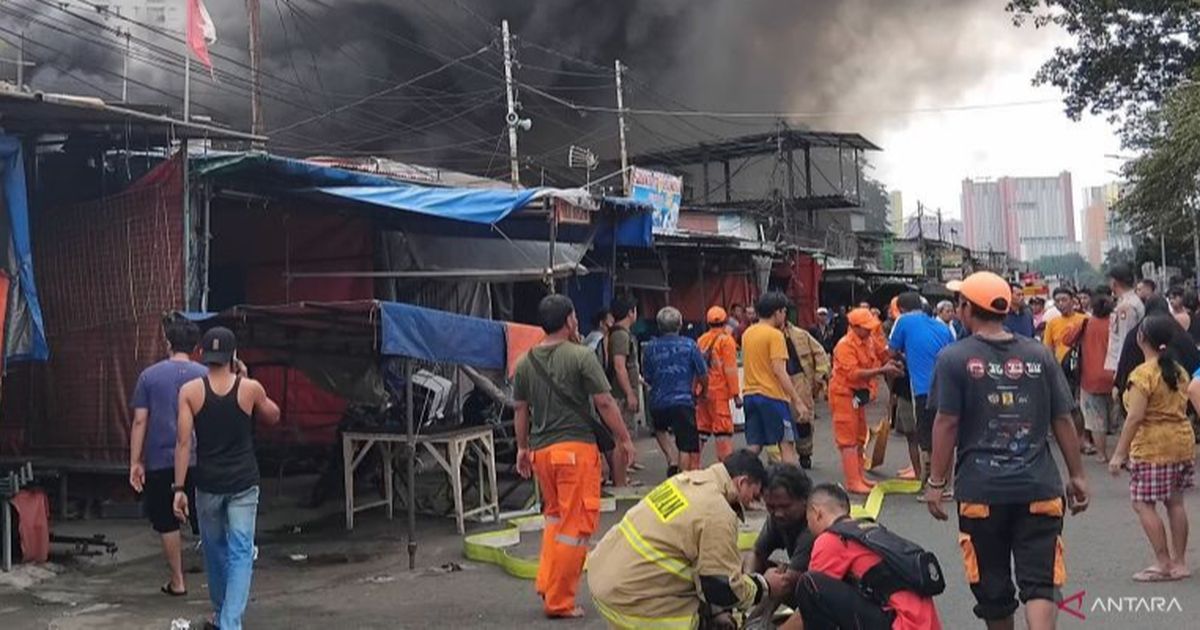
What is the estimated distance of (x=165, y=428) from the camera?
6.14 m

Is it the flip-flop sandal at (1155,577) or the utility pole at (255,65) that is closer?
the flip-flop sandal at (1155,577)

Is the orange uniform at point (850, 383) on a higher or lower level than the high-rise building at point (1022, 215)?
lower

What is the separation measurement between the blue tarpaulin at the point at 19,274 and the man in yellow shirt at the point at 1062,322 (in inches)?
375

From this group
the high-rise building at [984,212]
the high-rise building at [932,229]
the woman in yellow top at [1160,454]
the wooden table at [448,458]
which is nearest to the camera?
the woman in yellow top at [1160,454]

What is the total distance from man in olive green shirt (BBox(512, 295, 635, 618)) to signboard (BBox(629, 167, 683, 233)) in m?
9.99

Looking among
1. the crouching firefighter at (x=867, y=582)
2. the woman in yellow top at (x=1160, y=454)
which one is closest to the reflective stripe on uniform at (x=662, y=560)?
the crouching firefighter at (x=867, y=582)

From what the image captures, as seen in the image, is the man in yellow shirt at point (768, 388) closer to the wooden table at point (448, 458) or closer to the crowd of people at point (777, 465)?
the crowd of people at point (777, 465)

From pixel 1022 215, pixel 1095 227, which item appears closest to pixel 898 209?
pixel 1022 215

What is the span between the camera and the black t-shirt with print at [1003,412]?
3980 mm

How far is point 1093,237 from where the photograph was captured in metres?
124

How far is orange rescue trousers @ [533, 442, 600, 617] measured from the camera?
5.30 m

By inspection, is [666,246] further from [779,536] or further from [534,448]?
[779,536]

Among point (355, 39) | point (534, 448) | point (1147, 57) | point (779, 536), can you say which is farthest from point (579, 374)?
point (355, 39)

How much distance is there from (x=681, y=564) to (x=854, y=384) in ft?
17.5
